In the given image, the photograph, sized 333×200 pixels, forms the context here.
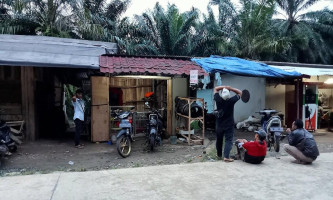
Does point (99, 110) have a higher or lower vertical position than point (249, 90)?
lower

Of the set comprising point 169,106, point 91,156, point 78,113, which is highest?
point 169,106

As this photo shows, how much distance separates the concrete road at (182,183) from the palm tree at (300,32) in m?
17.6

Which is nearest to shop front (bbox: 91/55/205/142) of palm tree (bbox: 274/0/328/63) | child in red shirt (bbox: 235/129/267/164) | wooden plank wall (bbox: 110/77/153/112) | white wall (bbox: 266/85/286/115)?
wooden plank wall (bbox: 110/77/153/112)

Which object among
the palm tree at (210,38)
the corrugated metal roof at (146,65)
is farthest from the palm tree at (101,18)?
the corrugated metal roof at (146,65)

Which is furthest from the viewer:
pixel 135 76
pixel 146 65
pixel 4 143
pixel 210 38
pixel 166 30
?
pixel 210 38

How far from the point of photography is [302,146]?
5652 mm

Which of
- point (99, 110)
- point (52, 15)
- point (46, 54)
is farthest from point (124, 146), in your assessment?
point (52, 15)

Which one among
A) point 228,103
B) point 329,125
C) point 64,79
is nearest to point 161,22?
point 64,79

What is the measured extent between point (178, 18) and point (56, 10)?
23.6 feet

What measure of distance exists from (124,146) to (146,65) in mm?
2614

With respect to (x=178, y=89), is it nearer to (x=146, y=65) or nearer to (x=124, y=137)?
(x=146, y=65)

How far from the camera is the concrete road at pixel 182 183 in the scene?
3979 millimetres

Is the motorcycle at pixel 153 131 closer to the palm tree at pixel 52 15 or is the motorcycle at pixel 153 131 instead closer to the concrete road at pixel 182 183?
the concrete road at pixel 182 183

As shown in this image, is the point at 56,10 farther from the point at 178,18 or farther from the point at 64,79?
the point at 178,18
